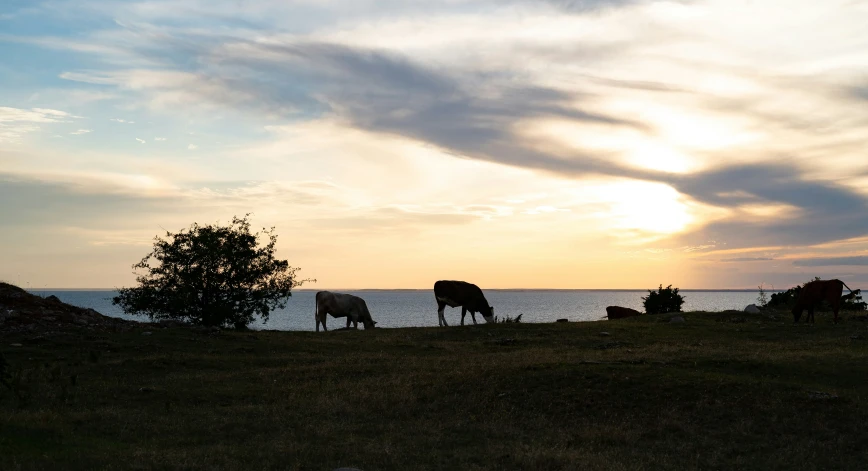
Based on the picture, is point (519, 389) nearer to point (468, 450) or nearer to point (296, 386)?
point (468, 450)

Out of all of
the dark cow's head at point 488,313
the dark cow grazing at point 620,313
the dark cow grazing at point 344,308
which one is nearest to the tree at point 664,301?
the dark cow grazing at point 620,313

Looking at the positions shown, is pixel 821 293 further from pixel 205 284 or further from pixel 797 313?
pixel 205 284

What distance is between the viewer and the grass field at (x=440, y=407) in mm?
13328

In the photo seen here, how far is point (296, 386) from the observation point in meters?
20.2

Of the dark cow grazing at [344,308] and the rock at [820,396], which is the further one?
the dark cow grazing at [344,308]

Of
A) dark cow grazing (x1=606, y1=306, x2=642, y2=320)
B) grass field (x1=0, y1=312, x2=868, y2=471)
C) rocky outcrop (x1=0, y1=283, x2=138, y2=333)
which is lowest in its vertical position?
grass field (x1=0, y1=312, x2=868, y2=471)

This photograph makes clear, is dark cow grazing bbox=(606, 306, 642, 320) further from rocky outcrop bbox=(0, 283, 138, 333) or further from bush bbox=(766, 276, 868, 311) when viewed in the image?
rocky outcrop bbox=(0, 283, 138, 333)

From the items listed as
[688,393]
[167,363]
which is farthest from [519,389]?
[167,363]

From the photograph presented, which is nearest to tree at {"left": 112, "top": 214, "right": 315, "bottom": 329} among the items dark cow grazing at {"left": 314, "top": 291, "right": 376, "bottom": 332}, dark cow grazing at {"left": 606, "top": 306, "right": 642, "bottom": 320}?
dark cow grazing at {"left": 314, "top": 291, "right": 376, "bottom": 332}

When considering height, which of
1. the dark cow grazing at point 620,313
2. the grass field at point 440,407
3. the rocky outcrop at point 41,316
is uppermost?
the rocky outcrop at point 41,316

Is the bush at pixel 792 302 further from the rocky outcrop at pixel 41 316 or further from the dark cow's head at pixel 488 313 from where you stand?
the rocky outcrop at pixel 41 316

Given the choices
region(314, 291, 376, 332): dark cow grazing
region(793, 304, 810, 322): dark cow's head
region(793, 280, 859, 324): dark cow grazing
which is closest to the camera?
region(793, 280, 859, 324): dark cow grazing

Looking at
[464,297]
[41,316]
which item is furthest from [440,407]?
[464,297]

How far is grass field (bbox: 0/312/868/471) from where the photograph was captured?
43.7 feet
